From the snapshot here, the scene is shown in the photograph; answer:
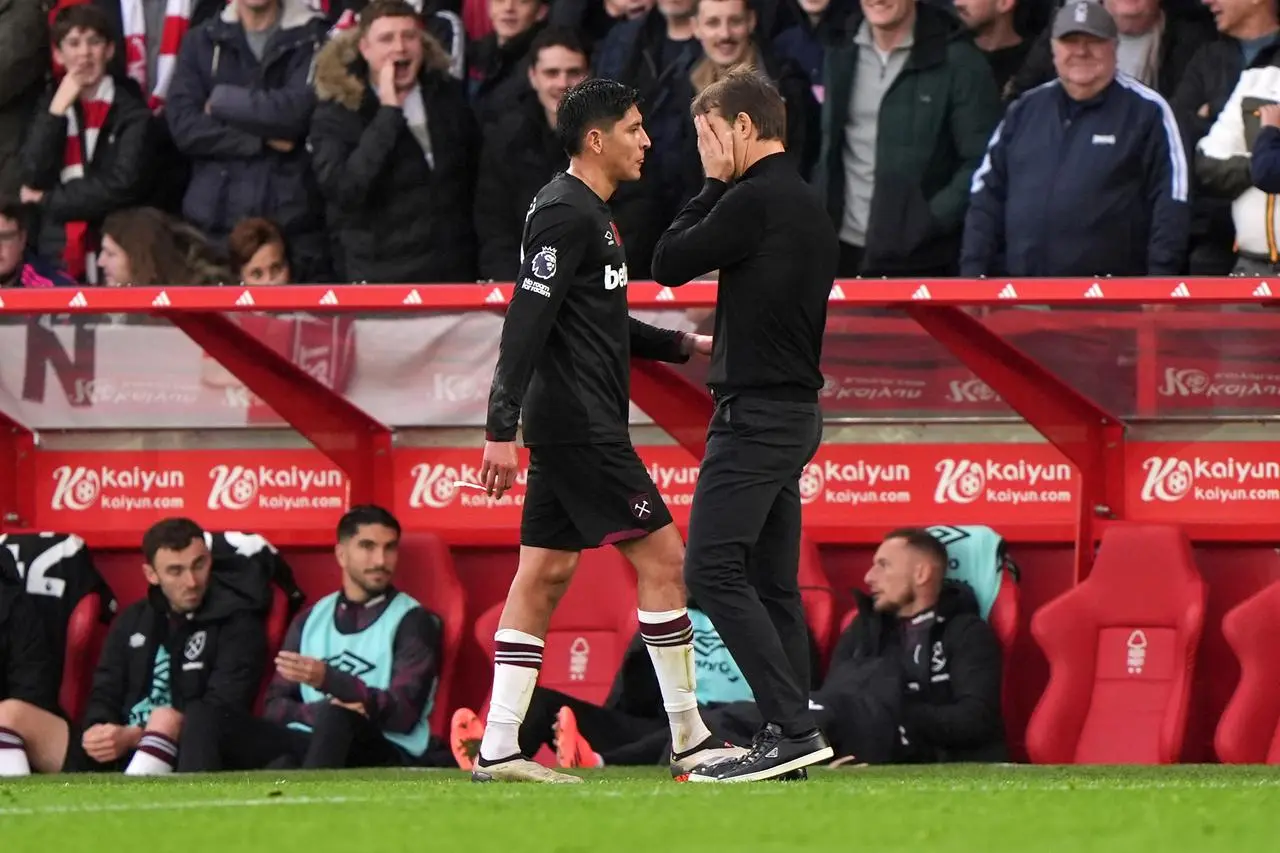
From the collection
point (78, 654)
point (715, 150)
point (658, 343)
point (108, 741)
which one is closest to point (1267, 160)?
point (658, 343)

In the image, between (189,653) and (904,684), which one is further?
(189,653)

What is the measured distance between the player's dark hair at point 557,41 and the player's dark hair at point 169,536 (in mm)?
2564

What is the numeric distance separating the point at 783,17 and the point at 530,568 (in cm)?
485

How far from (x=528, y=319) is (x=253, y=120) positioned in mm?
4956

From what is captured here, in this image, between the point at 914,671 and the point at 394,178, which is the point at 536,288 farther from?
the point at 394,178

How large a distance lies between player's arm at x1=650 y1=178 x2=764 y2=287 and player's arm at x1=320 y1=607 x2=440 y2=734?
10.7ft

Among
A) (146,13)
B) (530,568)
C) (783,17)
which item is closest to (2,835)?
(530,568)

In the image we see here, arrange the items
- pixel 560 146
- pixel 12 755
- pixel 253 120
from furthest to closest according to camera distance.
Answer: pixel 253 120, pixel 560 146, pixel 12 755

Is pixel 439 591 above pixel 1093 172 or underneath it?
underneath

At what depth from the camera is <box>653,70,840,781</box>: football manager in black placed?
6.72 metres

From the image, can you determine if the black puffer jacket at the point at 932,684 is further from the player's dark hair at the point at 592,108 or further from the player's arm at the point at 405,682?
the player's dark hair at the point at 592,108

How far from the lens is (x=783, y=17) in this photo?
11281 millimetres

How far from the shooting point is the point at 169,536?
991 cm

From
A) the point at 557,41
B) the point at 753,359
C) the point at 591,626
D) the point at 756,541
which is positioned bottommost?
the point at 591,626
